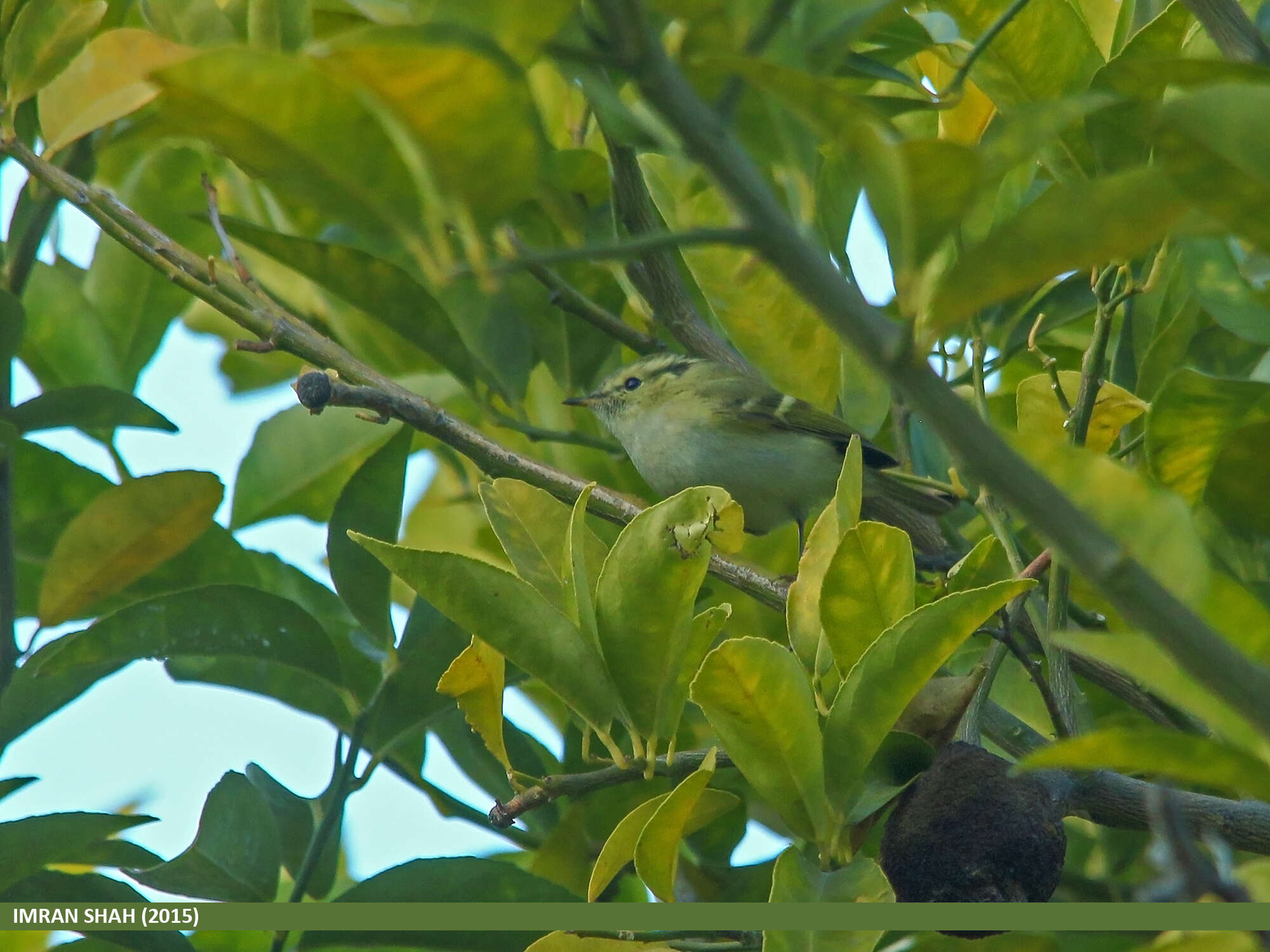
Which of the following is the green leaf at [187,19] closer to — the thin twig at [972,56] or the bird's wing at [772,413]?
the thin twig at [972,56]

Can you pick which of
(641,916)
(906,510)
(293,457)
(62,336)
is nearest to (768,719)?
(641,916)

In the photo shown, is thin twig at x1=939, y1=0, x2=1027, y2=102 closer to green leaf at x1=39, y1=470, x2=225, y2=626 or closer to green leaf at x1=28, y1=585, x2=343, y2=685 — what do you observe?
green leaf at x1=28, y1=585, x2=343, y2=685

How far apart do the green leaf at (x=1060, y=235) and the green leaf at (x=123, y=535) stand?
5.32 ft

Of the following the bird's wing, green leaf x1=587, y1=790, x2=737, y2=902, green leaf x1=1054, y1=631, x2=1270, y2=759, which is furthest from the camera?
the bird's wing

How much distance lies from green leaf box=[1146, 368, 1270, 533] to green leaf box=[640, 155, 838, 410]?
68 centimetres

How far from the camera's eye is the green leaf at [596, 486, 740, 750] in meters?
1.50

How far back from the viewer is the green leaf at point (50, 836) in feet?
6.14

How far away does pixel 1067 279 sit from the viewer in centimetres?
245

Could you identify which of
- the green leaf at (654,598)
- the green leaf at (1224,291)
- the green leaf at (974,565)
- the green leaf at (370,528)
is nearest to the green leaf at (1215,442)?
the green leaf at (1224,291)

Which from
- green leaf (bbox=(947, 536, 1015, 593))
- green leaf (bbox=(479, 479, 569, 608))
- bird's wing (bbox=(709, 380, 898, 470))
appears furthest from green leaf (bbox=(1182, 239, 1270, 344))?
bird's wing (bbox=(709, 380, 898, 470))

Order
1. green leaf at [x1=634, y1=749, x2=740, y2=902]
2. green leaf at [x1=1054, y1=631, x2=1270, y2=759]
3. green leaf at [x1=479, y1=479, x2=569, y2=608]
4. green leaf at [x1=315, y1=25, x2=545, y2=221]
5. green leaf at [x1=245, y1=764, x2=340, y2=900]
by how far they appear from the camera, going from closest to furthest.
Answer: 1. green leaf at [x1=315, y1=25, x2=545, y2=221]
2. green leaf at [x1=1054, y1=631, x2=1270, y2=759]
3. green leaf at [x1=634, y1=749, x2=740, y2=902]
4. green leaf at [x1=479, y1=479, x2=569, y2=608]
5. green leaf at [x1=245, y1=764, x2=340, y2=900]

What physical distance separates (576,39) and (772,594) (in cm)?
131

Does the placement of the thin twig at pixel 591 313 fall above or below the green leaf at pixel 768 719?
above

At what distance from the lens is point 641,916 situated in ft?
4.50
